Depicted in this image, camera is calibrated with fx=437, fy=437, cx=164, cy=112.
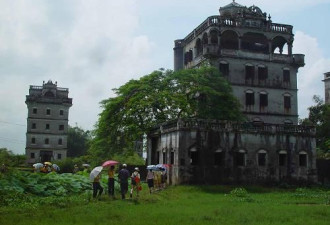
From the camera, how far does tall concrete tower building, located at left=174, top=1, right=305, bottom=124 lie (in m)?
42.7

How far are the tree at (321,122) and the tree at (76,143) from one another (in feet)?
150

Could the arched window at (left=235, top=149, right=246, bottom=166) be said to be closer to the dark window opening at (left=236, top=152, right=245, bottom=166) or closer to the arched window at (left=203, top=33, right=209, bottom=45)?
the dark window opening at (left=236, top=152, right=245, bottom=166)

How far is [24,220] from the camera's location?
13.4m

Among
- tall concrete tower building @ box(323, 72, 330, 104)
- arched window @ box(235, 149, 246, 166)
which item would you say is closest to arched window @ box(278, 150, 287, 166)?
arched window @ box(235, 149, 246, 166)

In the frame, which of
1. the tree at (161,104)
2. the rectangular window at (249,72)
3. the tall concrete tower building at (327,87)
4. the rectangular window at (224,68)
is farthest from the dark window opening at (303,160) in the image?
the tall concrete tower building at (327,87)

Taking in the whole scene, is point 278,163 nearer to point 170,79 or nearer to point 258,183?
point 258,183

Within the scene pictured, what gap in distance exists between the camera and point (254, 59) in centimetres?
4350

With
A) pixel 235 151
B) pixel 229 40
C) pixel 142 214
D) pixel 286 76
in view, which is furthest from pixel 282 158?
pixel 142 214

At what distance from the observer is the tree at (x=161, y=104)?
3734 cm

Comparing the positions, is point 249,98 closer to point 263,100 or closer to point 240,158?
point 263,100

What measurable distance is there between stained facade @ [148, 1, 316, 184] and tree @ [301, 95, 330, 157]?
5.93 m

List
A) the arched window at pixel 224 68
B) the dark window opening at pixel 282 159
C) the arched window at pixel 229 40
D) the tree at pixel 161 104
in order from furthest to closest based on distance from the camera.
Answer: the arched window at pixel 229 40 → the arched window at pixel 224 68 → the tree at pixel 161 104 → the dark window opening at pixel 282 159

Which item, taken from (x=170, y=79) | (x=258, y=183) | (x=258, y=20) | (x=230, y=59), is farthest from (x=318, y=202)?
(x=258, y=20)

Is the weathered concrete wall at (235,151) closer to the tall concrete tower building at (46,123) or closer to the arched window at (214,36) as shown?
the arched window at (214,36)
